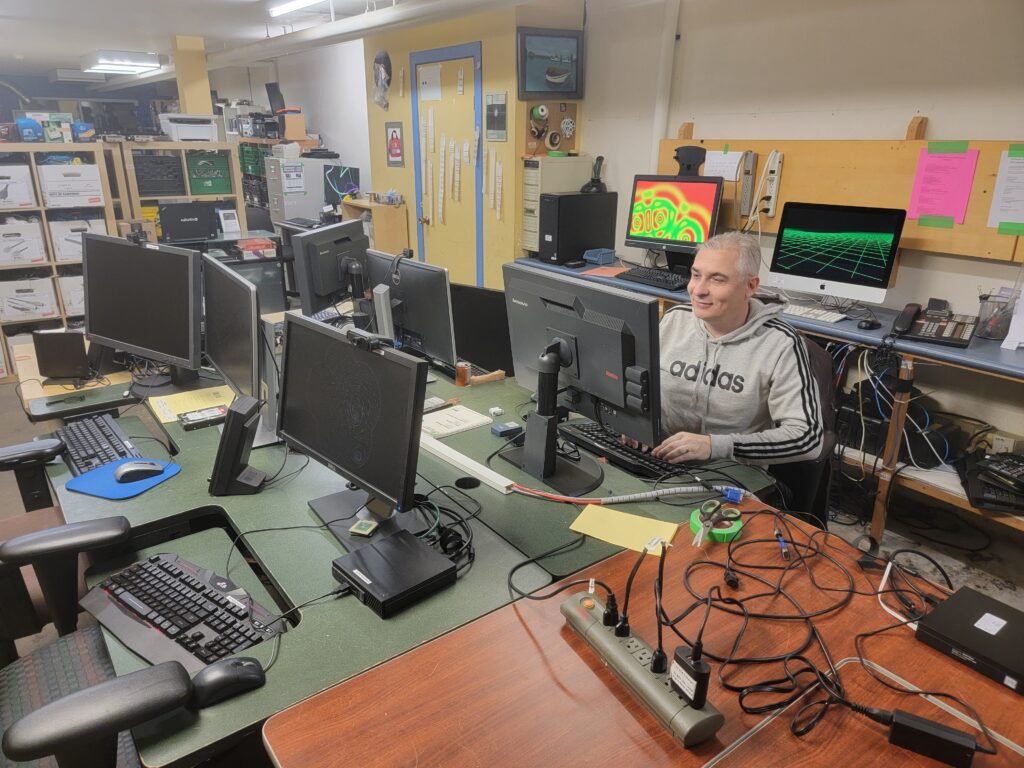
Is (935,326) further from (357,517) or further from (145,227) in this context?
(145,227)

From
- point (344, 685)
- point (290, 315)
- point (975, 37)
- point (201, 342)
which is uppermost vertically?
point (975, 37)

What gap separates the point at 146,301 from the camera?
2.14 m

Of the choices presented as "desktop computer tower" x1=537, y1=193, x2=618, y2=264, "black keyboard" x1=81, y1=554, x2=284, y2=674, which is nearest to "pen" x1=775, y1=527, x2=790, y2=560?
"black keyboard" x1=81, y1=554, x2=284, y2=674

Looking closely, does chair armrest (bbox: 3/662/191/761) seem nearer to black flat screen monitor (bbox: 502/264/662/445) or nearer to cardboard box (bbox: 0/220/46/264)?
black flat screen monitor (bbox: 502/264/662/445)

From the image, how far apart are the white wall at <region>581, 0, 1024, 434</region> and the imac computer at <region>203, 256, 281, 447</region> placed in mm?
2760

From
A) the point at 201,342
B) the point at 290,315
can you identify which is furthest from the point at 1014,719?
the point at 201,342

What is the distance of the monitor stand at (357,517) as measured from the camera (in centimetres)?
142

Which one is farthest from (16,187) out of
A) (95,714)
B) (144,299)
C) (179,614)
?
(95,714)

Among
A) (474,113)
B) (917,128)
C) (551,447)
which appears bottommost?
(551,447)

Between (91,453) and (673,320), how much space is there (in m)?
1.79

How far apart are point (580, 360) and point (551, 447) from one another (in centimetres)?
24

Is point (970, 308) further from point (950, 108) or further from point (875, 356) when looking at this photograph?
point (950, 108)

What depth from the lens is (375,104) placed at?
5.34 metres

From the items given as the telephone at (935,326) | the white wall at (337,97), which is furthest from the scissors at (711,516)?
the white wall at (337,97)
